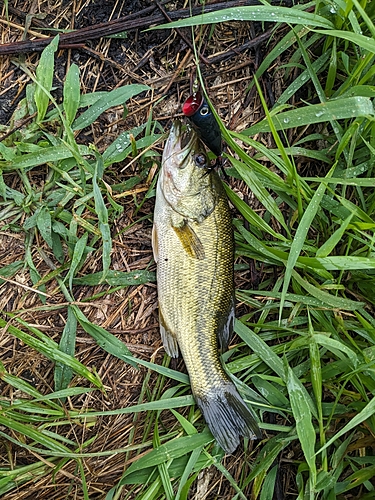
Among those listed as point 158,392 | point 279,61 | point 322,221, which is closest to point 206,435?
point 158,392

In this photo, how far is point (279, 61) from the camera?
2.76 meters

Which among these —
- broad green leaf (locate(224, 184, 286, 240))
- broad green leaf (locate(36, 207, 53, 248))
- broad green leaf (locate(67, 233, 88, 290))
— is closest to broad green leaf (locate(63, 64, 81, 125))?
broad green leaf (locate(36, 207, 53, 248))

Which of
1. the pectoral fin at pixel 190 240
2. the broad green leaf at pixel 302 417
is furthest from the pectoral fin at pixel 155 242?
the broad green leaf at pixel 302 417

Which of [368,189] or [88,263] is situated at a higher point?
[368,189]

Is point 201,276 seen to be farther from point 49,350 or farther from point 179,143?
point 49,350

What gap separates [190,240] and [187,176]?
34 centimetres

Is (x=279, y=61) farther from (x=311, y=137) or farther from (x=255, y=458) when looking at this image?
(x=255, y=458)

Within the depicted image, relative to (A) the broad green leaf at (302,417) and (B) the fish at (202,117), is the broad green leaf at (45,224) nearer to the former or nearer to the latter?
(B) the fish at (202,117)

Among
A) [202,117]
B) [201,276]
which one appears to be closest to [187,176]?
[202,117]

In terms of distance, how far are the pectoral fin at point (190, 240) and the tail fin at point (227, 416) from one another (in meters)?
0.74

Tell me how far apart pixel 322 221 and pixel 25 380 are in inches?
74.4

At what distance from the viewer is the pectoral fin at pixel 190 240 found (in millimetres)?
2498

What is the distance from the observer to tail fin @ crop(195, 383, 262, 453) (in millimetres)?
2510

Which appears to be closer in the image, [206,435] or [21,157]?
[21,157]
